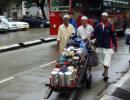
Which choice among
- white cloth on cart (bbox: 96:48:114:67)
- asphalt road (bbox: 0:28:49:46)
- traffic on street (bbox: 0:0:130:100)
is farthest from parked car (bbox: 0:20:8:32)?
white cloth on cart (bbox: 96:48:114:67)

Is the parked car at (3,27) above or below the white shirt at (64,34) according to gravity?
below

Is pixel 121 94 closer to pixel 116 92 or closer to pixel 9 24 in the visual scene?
pixel 116 92

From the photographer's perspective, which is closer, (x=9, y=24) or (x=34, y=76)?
(x=34, y=76)

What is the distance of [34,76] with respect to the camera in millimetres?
13406

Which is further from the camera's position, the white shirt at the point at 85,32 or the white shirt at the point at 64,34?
the white shirt at the point at 85,32

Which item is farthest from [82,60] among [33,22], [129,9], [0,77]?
[33,22]

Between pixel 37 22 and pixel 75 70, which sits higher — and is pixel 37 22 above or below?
below

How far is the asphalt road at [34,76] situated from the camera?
1055 centimetres

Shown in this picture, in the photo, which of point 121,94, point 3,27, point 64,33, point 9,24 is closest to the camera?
point 121,94

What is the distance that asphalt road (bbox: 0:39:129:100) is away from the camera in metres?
10.6

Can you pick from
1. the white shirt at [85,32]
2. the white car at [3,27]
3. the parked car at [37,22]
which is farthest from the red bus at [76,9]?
the parked car at [37,22]

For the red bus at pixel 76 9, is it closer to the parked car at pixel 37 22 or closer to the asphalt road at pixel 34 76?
the asphalt road at pixel 34 76

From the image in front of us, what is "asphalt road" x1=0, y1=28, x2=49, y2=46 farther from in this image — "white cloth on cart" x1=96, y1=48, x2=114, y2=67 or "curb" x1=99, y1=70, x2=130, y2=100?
"curb" x1=99, y1=70, x2=130, y2=100

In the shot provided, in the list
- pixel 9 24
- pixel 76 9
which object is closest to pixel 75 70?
pixel 76 9
